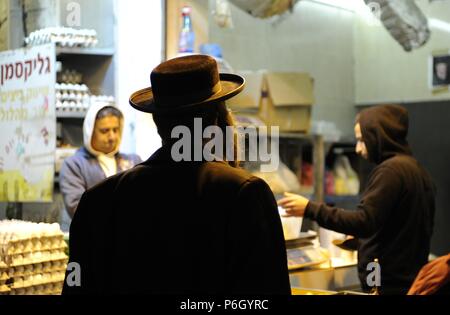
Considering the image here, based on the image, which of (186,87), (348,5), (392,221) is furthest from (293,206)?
(348,5)

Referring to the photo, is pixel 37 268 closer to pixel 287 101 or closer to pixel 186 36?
pixel 186 36

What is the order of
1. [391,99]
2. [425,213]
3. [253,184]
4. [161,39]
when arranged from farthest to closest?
1. [391,99]
2. [161,39]
3. [425,213]
4. [253,184]

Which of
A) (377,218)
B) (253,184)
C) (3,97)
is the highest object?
(3,97)

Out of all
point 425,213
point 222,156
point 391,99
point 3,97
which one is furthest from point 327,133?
point 222,156

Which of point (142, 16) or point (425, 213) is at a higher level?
point (142, 16)

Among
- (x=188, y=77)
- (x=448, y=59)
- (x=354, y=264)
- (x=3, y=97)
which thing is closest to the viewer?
(x=188, y=77)

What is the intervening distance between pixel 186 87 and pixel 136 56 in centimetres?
215

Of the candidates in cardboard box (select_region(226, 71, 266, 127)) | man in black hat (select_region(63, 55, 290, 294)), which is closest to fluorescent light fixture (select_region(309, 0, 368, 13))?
cardboard box (select_region(226, 71, 266, 127))

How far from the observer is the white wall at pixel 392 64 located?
5.82m

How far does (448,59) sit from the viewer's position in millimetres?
5746

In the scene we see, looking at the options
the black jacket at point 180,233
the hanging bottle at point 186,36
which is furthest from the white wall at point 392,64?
the black jacket at point 180,233
